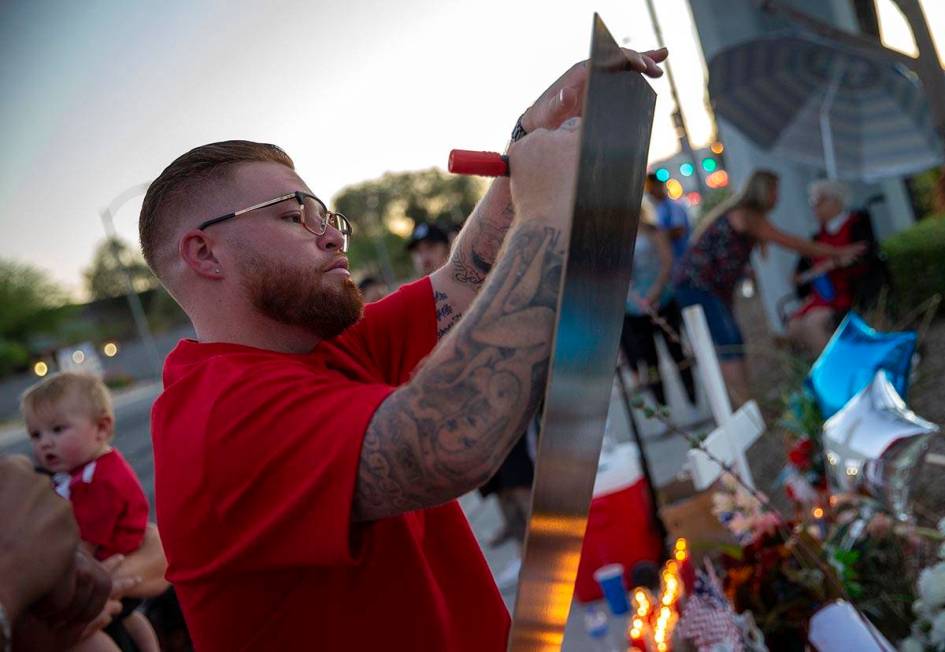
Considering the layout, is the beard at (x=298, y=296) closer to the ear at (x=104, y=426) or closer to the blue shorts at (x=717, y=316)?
the ear at (x=104, y=426)

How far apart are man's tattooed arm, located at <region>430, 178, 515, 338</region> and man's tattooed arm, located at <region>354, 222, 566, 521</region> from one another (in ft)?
1.73

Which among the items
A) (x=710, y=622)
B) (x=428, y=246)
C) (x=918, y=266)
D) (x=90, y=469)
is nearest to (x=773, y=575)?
(x=710, y=622)

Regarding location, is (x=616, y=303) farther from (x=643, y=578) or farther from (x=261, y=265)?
(x=643, y=578)

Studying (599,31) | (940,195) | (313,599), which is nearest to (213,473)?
(313,599)

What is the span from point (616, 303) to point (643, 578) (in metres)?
3.22

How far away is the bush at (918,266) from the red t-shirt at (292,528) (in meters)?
6.45

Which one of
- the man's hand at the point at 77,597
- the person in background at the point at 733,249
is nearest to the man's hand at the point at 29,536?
the man's hand at the point at 77,597

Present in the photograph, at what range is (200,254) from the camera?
1.47 m

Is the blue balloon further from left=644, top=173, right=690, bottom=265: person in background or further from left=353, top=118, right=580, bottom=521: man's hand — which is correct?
left=644, top=173, right=690, bottom=265: person in background

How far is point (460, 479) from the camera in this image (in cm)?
110

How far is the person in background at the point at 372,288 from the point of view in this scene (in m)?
6.07

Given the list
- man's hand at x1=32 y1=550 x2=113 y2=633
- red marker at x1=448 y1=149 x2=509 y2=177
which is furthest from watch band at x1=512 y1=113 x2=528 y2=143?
man's hand at x1=32 y1=550 x2=113 y2=633

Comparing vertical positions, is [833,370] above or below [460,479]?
below

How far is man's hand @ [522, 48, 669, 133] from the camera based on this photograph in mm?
1288
